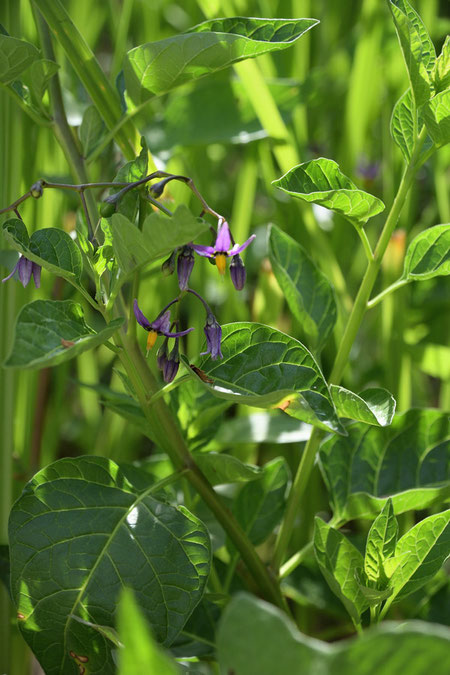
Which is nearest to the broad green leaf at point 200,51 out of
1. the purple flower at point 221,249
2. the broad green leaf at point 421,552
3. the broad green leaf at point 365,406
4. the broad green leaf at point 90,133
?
the broad green leaf at point 90,133

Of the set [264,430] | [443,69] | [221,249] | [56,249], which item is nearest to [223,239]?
[221,249]

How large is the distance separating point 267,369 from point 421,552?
172 millimetres

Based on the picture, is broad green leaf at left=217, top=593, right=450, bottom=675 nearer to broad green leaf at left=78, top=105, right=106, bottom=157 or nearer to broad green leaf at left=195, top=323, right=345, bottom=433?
broad green leaf at left=195, top=323, right=345, bottom=433

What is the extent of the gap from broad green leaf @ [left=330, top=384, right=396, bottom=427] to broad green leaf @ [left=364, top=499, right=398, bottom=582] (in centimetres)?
6

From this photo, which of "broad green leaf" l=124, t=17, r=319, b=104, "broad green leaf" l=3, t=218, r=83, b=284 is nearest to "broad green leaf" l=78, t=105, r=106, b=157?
"broad green leaf" l=124, t=17, r=319, b=104

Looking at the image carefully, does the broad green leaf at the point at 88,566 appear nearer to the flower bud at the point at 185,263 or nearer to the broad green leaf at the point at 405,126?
the flower bud at the point at 185,263

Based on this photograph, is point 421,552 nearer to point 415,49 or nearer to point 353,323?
point 353,323

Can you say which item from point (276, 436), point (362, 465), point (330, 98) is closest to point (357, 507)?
point (362, 465)

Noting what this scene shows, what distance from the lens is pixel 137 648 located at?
259 millimetres

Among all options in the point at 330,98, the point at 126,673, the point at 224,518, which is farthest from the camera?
the point at 330,98

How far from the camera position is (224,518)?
22.2 inches

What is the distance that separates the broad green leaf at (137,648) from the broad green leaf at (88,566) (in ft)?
0.77

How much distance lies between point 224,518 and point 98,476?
0.11m

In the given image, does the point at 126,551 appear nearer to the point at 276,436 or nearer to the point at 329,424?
the point at 329,424
